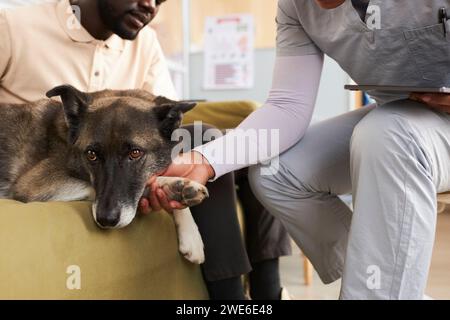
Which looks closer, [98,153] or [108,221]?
[108,221]

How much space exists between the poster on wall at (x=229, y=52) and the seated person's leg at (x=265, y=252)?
1.87 metres

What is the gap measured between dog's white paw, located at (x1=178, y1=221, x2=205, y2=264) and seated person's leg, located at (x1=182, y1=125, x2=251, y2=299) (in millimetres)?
32

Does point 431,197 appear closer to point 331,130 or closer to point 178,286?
point 331,130

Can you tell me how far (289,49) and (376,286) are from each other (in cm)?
63

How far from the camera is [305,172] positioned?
1142mm

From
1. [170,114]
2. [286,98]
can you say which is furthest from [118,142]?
[286,98]

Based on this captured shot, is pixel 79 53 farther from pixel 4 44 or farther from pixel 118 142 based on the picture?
pixel 118 142

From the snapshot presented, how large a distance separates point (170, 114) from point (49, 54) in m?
0.51

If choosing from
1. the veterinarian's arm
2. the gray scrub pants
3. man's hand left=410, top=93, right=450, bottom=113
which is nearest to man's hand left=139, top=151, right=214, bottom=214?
the veterinarian's arm

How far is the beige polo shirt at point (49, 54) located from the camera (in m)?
1.35

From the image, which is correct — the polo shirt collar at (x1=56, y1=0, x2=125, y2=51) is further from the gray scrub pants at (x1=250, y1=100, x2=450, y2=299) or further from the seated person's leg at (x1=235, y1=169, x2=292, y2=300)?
the gray scrub pants at (x1=250, y1=100, x2=450, y2=299)

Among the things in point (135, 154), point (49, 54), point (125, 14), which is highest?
point (125, 14)

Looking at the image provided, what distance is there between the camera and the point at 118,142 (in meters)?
1.03

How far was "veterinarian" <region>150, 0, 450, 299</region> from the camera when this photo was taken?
0.81 meters
